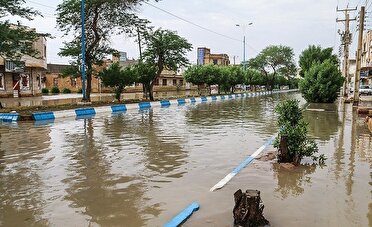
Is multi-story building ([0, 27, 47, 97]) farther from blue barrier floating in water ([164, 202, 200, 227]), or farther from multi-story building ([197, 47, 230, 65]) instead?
multi-story building ([197, 47, 230, 65])

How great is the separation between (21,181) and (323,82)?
106ft

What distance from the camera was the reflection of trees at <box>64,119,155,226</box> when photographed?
5066 mm

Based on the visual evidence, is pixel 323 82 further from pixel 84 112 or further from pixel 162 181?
pixel 162 181

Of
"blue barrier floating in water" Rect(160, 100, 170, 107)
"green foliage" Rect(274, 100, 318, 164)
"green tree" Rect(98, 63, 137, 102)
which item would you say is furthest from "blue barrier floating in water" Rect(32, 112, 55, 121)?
"green foliage" Rect(274, 100, 318, 164)

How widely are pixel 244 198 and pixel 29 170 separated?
5.08 meters

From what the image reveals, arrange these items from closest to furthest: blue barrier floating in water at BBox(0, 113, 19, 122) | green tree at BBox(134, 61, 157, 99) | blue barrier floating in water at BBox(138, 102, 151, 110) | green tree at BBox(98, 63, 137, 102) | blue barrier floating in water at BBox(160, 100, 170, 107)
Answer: blue barrier floating in water at BBox(0, 113, 19, 122)
blue barrier floating in water at BBox(138, 102, 151, 110)
green tree at BBox(98, 63, 137, 102)
blue barrier floating in water at BBox(160, 100, 170, 107)
green tree at BBox(134, 61, 157, 99)

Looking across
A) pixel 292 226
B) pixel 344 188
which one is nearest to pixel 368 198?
pixel 344 188

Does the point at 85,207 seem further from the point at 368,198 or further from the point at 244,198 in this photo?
the point at 368,198

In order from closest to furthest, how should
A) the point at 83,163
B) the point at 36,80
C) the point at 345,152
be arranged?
the point at 83,163 < the point at 345,152 < the point at 36,80

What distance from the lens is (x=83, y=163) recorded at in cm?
830

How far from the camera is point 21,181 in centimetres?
679

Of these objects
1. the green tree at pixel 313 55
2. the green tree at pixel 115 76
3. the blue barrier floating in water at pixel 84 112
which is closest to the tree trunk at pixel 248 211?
the blue barrier floating in water at pixel 84 112

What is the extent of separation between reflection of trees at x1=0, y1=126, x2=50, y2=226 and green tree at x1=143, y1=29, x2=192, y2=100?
22.5 metres

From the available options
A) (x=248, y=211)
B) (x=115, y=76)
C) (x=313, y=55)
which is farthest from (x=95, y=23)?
(x=313, y=55)
